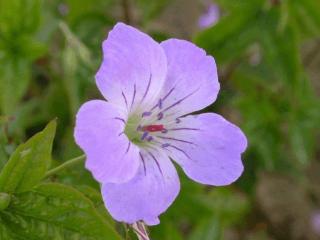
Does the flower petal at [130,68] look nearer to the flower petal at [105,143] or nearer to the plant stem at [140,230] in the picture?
the flower petal at [105,143]

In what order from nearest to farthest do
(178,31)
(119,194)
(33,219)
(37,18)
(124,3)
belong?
(119,194)
(33,219)
(37,18)
(124,3)
(178,31)

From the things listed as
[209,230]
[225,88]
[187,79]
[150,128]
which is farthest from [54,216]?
[225,88]

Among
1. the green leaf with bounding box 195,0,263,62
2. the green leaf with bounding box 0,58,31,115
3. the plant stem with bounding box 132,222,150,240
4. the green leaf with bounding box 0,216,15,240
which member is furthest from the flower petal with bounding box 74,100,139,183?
the green leaf with bounding box 195,0,263,62

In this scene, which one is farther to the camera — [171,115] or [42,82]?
[42,82]

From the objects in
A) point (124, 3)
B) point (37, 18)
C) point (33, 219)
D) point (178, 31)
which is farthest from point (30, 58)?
point (178, 31)

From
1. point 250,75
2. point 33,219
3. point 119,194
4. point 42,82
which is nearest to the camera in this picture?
point 119,194

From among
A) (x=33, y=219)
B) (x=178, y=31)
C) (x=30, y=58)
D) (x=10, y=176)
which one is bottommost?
(x=178, y=31)

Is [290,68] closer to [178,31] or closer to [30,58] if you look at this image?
[30,58]
